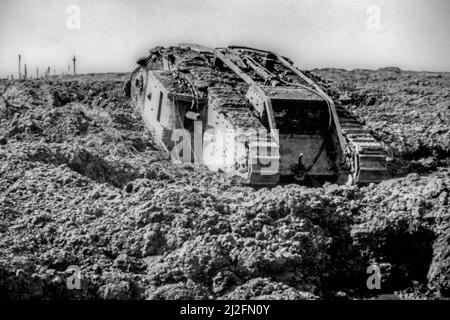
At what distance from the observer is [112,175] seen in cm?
915

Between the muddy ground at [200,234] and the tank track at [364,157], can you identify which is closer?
the muddy ground at [200,234]

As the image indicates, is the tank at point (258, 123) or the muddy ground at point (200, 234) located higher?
the tank at point (258, 123)

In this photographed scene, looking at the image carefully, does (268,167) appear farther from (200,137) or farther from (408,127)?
(408,127)

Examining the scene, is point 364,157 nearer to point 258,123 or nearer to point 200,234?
point 258,123

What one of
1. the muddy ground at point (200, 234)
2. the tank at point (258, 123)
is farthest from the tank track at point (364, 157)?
the muddy ground at point (200, 234)

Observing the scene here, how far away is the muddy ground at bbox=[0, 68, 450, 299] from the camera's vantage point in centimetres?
659

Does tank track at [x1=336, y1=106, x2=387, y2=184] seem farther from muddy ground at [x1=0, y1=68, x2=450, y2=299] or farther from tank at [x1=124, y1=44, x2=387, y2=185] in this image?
muddy ground at [x1=0, y1=68, x2=450, y2=299]

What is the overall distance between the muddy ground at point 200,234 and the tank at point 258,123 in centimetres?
42

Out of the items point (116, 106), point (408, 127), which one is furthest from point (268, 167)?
Answer: point (116, 106)

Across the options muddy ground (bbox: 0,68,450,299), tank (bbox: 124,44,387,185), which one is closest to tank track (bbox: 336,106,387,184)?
tank (bbox: 124,44,387,185)

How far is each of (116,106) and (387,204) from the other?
681 centimetres

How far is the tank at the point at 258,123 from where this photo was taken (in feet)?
31.4

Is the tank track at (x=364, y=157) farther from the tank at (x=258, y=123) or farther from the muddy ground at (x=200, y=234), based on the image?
the muddy ground at (x=200, y=234)

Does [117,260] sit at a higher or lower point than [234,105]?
lower
